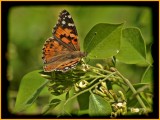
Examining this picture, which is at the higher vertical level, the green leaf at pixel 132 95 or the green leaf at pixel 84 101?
the green leaf at pixel 132 95

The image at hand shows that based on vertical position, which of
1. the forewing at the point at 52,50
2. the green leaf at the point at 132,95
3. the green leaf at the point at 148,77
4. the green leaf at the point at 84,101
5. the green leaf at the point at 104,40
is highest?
the green leaf at the point at 104,40

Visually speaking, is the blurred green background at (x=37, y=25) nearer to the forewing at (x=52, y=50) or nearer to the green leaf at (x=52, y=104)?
the forewing at (x=52, y=50)

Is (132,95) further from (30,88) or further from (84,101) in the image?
(30,88)

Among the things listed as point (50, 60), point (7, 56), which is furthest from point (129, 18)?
point (50, 60)

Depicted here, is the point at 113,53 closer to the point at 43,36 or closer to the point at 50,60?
the point at 50,60

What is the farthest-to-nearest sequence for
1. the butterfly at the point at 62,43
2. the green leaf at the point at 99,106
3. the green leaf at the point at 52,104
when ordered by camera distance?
the butterfly at the point at 62,43 → the green leaf at the point at 52,104 → the green leaf at the point at 99,106

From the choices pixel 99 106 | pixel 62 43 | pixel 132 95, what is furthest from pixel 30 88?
pixel 132 95

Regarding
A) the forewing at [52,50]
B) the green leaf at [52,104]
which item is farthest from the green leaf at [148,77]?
the forewing at [52,50]
